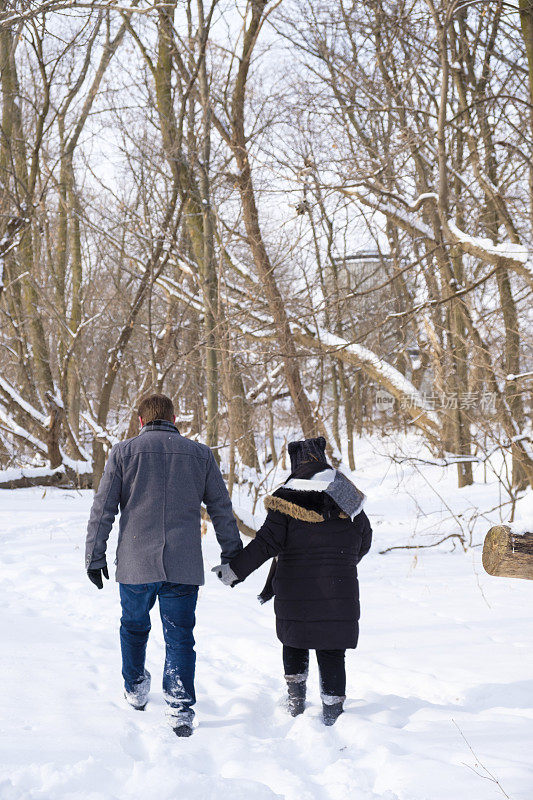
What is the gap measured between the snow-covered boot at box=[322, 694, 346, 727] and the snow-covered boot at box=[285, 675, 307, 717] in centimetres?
15

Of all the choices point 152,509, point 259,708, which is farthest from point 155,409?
point 259,708

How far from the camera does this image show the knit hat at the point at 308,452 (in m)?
3.59

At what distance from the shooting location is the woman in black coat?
11.1 ft

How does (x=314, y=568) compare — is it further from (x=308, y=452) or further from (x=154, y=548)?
(x=154, y=548)


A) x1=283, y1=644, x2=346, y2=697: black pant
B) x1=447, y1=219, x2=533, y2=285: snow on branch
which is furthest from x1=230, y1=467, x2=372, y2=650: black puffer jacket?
x1=447, y1=219, x2=533, y2=285: snow on branch

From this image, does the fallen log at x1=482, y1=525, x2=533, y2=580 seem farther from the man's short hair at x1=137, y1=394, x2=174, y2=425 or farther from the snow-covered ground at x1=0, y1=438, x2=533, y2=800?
the man's short hair at x1=137, y1=394, x2=174, y2=425

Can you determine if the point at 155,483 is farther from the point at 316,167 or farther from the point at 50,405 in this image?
the point at 50,405

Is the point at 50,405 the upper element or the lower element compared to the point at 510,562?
upper

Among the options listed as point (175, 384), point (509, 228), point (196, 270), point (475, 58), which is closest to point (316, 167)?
point (196, 270)

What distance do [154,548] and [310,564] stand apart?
2.48ft

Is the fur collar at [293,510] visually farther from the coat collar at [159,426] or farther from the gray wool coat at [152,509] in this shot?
A: the coat collar at [159,426]

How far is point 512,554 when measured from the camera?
3.21 m

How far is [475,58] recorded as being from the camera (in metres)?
11.6

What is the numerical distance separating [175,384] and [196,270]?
6.19 metres
